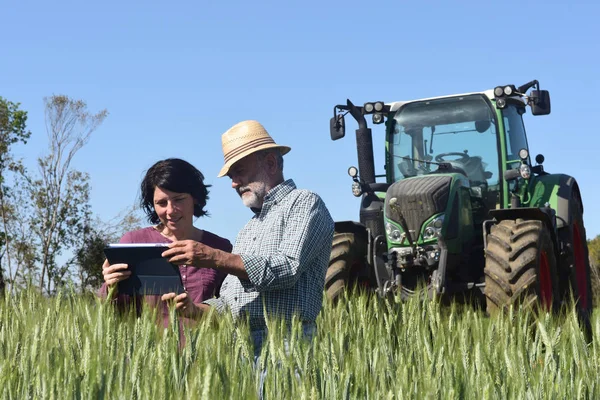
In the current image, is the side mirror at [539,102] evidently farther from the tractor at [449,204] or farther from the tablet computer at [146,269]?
the tablet computer at [146,269]

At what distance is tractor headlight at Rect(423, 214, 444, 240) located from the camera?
22.6ft

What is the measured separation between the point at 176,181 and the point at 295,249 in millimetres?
898

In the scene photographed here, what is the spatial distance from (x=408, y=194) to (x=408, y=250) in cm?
46

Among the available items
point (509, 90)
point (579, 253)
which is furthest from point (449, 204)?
point (579, 253)

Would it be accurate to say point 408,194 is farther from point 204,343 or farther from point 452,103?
point 204,343

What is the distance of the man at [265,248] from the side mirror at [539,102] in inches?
178

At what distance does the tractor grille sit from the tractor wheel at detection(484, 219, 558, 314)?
579mm

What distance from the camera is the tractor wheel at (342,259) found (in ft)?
23.2

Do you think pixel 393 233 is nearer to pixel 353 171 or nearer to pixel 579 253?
pixel 353 171

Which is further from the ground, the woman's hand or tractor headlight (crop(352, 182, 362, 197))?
tractor headlight (crop(352, 182, 362, 197))

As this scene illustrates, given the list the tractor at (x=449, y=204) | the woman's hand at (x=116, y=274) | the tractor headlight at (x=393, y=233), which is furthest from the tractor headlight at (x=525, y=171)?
the woman's hand at (x=116, y=274)

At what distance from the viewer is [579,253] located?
28.2ft

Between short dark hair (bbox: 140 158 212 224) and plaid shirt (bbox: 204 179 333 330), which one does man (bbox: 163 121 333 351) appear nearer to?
plaid shirt (bbox: 204 179 333 330)

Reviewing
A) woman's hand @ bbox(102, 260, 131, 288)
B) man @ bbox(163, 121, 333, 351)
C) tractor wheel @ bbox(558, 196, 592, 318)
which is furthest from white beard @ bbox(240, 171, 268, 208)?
tractor wheel @ bbox(558, 196, 592, 318)
